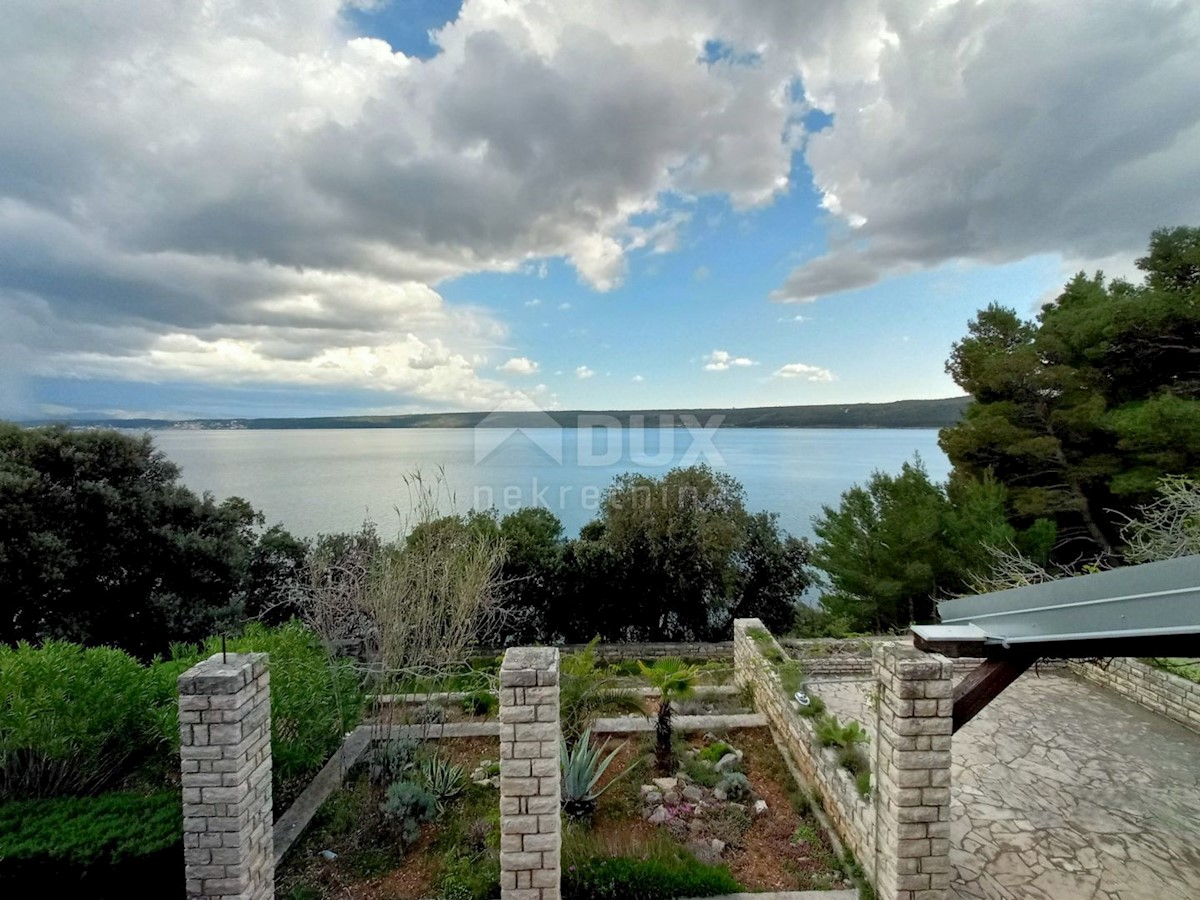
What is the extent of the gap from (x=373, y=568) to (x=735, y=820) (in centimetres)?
442

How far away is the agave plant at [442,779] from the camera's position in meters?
4.84

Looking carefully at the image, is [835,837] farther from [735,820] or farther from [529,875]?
[529,875]

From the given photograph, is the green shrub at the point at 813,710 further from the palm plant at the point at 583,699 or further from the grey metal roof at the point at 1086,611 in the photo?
the grey metal roof at the point at 1086,611

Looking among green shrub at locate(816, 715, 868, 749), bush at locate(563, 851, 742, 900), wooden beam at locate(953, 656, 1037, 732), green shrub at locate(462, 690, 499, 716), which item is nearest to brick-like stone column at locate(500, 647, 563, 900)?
bush at locate(563, 851, 742, 900)

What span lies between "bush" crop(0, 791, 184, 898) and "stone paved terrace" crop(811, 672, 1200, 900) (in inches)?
207

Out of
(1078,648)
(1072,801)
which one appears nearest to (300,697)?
(1078,648)

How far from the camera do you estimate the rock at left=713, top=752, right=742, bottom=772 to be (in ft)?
17.4

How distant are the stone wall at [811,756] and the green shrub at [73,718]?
535 cm

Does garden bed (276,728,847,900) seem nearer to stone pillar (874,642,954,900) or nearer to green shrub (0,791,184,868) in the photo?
stone pillar (874,642,954,900)

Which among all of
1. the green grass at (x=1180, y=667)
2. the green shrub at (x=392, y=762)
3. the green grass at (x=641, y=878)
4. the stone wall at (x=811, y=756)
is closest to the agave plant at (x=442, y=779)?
the green shrub at (x=392, y=762)

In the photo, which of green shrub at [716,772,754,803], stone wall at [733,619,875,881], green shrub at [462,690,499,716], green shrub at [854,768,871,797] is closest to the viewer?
stone wall at [733,619,875,881]

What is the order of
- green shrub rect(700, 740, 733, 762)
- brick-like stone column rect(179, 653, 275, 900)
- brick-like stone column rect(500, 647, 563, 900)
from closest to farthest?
brick-like stone column rect(179, 653, 275, 900), brick-like stone column rect(500, 647, 563, 900), green shrub rect(700, 740, 733, 762)

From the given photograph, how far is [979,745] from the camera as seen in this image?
575 centimetres

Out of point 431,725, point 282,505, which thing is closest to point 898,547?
point 431,725
